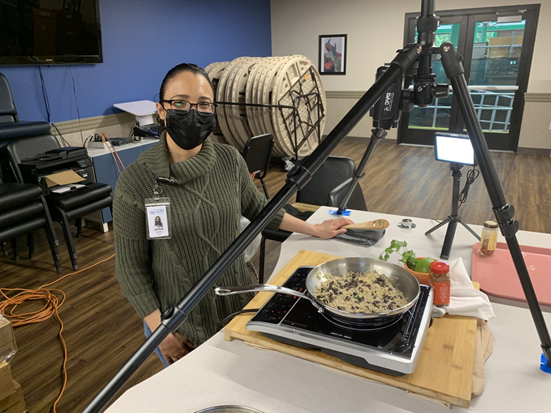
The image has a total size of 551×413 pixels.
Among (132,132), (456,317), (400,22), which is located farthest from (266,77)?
(456,317)

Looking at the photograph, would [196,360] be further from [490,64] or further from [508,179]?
[490,64]

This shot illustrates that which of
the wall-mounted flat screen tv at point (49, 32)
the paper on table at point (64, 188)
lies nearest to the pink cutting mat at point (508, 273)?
the paper on table at point (64, 188)

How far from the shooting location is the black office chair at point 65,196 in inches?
128

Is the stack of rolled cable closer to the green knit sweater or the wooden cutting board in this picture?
the green knit sweater

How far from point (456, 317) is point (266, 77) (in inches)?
195

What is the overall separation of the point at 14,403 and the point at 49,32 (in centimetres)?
360

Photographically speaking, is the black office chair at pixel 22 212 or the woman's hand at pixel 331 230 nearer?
the woman's hand at pixel 331 230

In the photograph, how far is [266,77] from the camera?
5.59 m

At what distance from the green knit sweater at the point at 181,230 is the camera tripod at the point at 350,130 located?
0.73 m

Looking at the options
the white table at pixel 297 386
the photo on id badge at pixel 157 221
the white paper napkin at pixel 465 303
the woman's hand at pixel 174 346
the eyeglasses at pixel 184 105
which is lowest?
the woman's hand at pixel 174 346

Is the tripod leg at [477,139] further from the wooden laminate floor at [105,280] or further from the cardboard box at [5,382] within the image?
the cardboard box at [5,382]

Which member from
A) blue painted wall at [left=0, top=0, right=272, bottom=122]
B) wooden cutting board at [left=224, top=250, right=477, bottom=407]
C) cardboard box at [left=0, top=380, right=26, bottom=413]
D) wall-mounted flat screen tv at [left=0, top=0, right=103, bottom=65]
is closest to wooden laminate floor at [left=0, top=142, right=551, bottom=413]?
cardboard box at [left=0, top=380, right=26, bottom=413]

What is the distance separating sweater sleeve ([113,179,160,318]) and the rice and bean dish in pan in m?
0.56

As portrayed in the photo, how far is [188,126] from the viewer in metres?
1.29
